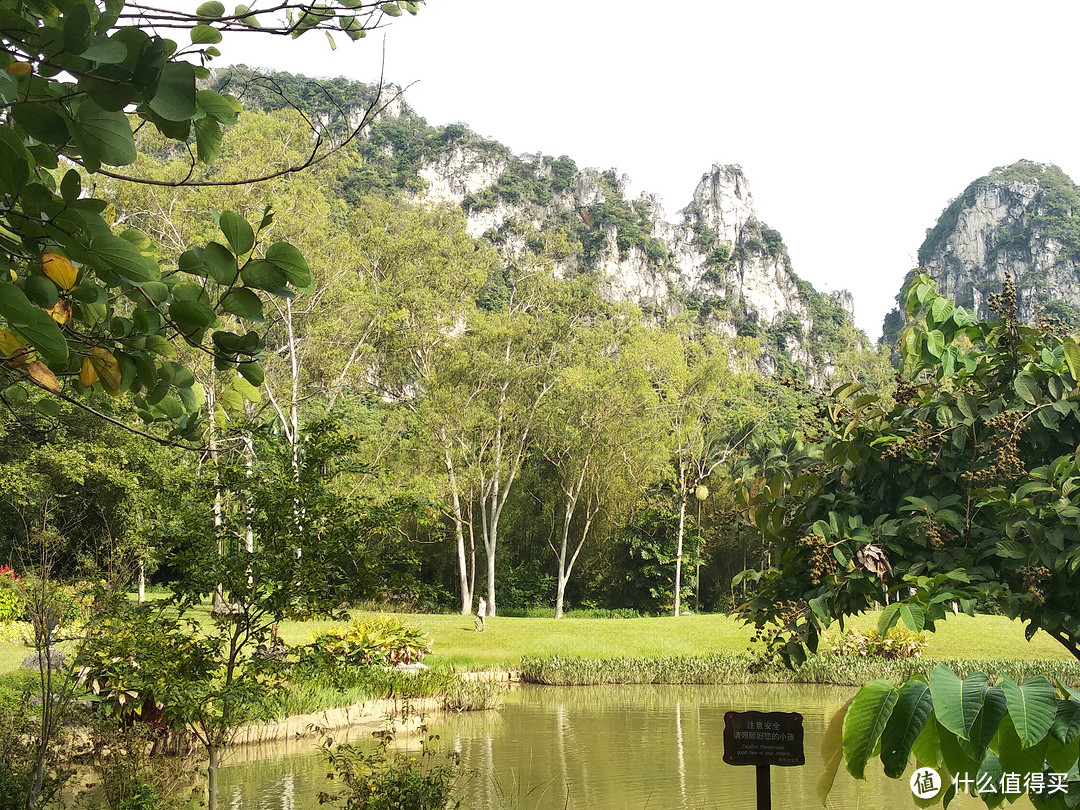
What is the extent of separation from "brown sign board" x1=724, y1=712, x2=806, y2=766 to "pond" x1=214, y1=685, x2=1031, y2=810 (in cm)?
252

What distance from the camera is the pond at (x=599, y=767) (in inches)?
273

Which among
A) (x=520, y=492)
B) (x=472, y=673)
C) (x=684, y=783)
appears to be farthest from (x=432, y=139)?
(x=684, y=783)

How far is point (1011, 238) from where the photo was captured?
86688 mm

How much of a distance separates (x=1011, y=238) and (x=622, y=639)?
85.6 meters

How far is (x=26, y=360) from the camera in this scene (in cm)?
131

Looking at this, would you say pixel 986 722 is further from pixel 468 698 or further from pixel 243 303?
pixel 468 698

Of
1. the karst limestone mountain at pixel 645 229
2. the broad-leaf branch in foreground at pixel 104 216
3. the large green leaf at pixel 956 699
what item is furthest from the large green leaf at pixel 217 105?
the karst limestone mountain at pixel 645 229

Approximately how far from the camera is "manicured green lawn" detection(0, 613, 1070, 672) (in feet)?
56.4

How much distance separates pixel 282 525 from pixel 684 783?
479 cm

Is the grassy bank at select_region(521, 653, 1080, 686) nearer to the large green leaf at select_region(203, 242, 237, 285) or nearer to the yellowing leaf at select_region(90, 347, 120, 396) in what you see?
the yellowing leaf at select_region(90, 347, 120, 396)

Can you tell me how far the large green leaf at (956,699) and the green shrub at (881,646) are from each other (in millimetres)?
16092

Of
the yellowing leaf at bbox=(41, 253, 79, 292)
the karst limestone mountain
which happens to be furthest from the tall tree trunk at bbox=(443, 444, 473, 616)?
the karst limestone mountain

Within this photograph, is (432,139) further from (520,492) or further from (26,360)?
(26,360)

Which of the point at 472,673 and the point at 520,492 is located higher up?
the point at 520,492
